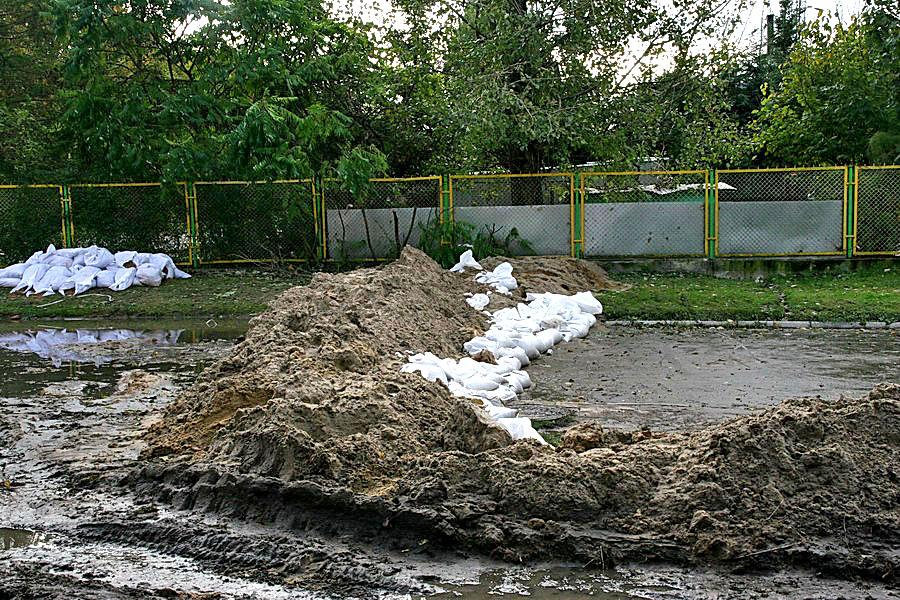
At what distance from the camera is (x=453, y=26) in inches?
703

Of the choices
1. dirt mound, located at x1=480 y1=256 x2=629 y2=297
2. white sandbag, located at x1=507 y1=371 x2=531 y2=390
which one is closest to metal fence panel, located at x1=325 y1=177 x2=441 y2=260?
dirt mound, located at x1=480 y1=256 x2=629 y2=297

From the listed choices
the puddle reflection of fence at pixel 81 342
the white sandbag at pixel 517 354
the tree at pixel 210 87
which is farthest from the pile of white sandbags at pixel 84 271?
the white sandbag at pixel 517 354

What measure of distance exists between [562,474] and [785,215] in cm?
1370

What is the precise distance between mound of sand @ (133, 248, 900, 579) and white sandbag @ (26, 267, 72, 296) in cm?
1082

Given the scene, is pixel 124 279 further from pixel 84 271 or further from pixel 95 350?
pixel 95 350

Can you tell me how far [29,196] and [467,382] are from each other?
14.1 metres

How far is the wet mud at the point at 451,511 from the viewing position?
4281 mm

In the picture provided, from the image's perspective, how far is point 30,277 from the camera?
16.7m

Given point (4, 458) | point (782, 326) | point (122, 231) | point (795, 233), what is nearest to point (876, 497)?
point (4, 458)

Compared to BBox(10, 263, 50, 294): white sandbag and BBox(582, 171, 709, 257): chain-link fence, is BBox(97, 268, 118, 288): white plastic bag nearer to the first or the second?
BBox(10, 263, 50, 294): white sandbag

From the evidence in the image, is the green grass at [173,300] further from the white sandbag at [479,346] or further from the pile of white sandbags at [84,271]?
the white sandbag at [479,346]

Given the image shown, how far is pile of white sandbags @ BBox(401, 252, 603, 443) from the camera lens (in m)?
7.70

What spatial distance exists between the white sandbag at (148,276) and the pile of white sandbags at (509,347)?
6.13 meters

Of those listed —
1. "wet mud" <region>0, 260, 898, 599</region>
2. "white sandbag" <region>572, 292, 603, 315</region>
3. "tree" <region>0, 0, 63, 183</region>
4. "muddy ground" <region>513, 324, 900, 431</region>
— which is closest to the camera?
"wet mud" <region>0, 260, 898, 599</region>
